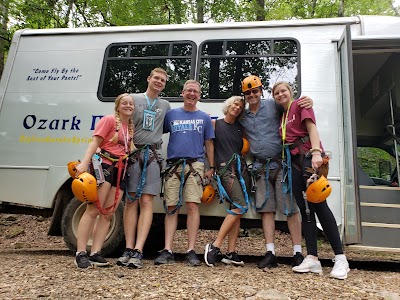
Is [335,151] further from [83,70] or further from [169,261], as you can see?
[83,70]

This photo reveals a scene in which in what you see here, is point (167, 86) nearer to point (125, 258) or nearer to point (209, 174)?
point (209, 174)

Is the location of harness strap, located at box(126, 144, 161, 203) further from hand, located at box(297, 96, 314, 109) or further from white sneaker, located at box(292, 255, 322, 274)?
white sneaker, located at box(292, 255, 322, 274)

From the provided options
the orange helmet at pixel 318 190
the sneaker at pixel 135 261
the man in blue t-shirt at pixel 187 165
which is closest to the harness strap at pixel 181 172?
the man in blue t-shirt at pixel 187 165

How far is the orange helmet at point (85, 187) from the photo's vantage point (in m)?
3.38

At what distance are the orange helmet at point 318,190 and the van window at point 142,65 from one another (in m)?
2.12

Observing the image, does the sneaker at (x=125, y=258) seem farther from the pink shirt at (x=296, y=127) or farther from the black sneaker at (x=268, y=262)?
the pink shirt at (x=296, y=127)

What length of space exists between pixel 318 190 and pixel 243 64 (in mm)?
1950

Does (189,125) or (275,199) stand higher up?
(189,125)

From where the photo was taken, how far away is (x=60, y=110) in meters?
4.86

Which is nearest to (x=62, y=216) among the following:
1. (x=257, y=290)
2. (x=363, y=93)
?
(x=257, y=290)

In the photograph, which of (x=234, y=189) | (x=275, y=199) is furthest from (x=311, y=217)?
(x=234, y=189)

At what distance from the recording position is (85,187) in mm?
3373

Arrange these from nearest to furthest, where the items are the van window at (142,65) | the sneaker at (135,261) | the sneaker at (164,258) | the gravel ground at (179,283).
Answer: the gravel ground at (179,283)
the sneaker at (135,261)
the sneaker at (164,258)
the van window at (142,65)

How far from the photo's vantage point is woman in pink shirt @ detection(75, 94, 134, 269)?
3619 mm
